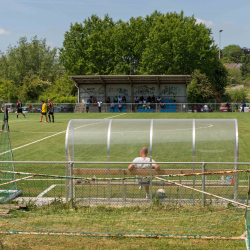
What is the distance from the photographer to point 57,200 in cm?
847

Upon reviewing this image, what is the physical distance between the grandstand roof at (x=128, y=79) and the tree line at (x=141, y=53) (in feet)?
33.4

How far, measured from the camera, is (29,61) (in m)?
91.8

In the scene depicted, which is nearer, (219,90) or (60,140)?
(60,140)

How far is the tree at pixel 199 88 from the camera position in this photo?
5675cm

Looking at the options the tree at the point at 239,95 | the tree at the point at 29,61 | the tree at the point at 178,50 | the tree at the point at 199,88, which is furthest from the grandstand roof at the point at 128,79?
the tree at the point at 29,61

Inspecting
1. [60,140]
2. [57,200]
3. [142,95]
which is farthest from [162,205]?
[142,95]

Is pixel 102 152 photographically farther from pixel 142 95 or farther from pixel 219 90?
pixel 219 90

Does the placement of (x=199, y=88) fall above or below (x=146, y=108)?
above

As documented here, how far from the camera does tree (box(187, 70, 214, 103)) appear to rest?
56.8 meters

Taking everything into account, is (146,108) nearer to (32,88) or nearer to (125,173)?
(125,173)

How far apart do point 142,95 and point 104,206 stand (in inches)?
1520

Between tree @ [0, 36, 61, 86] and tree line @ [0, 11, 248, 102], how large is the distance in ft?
59.7

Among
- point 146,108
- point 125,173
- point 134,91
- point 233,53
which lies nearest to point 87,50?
point 134,91

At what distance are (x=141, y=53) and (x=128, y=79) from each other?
19662 millimetres
